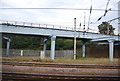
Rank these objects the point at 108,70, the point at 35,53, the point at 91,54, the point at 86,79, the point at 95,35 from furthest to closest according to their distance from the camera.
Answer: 1. the point at 91,54
2. the point at 35,53
3. the point at 95,35
4. the point at 108,70
5. the point at 86,79

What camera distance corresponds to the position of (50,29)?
33.4m

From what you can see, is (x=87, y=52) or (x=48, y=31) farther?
(x=87, y=52)

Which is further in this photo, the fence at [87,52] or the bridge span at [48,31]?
the fence at [87,52]

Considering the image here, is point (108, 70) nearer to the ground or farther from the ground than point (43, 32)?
nearer to the ground

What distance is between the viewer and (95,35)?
37969mm

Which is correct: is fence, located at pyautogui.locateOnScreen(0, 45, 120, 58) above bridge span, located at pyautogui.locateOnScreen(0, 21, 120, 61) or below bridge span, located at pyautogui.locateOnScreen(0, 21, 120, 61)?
below

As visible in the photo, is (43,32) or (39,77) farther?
(43,32)

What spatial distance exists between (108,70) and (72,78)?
5083 millimetres

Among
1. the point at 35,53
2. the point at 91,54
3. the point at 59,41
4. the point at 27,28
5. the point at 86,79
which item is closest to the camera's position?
the point at 86,79

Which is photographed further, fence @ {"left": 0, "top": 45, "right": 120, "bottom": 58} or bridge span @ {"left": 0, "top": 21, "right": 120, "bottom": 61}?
fence @ {"left": 0, "top": 45, "right": 120, "bottom": 58}

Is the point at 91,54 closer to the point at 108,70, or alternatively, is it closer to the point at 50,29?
the point at 50,29

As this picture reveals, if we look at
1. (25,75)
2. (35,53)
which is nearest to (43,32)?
(35,53)

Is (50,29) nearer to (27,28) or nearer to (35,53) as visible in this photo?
(27,28)

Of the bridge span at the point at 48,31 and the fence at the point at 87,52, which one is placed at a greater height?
the bridge span at the point at 48,31
